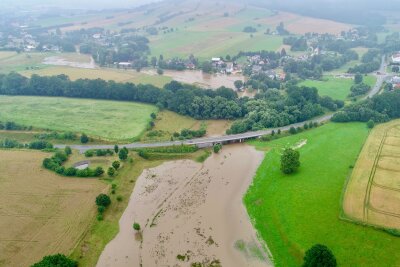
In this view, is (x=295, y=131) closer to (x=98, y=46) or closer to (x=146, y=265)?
(x=146, y=265)

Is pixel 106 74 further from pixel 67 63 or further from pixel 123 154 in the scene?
pixel 123 154

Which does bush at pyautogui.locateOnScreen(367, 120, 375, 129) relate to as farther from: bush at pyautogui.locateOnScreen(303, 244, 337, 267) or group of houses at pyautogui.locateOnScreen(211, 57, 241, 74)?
group of houses at pyautogui.locateOnScreen(211, 57, 241, 74)

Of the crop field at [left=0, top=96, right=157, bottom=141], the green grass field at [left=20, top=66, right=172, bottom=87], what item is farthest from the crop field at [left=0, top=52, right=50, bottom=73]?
the crop field at [left=0, top=96, right=157, bottom=141]

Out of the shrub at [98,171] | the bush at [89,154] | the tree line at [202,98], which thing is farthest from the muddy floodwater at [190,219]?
the tree line at [202,98]

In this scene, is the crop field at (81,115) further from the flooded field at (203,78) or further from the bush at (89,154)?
the flooded field at (203,78)

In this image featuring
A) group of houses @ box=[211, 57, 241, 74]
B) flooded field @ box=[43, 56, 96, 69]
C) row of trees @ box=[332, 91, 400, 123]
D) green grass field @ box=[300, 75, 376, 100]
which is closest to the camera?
row of trees @ box=[332, 91, 400, 123]

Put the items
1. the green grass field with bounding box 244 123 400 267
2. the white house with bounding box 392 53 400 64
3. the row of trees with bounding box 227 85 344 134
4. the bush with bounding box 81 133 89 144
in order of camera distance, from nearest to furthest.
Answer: the green grass field with bounding box 244 123 400 267 → the bush with bounding box 81 133 89 144 → the row of trees with bounding box 227 85 344 134 → the white house with bounding box 392 53 400 64
